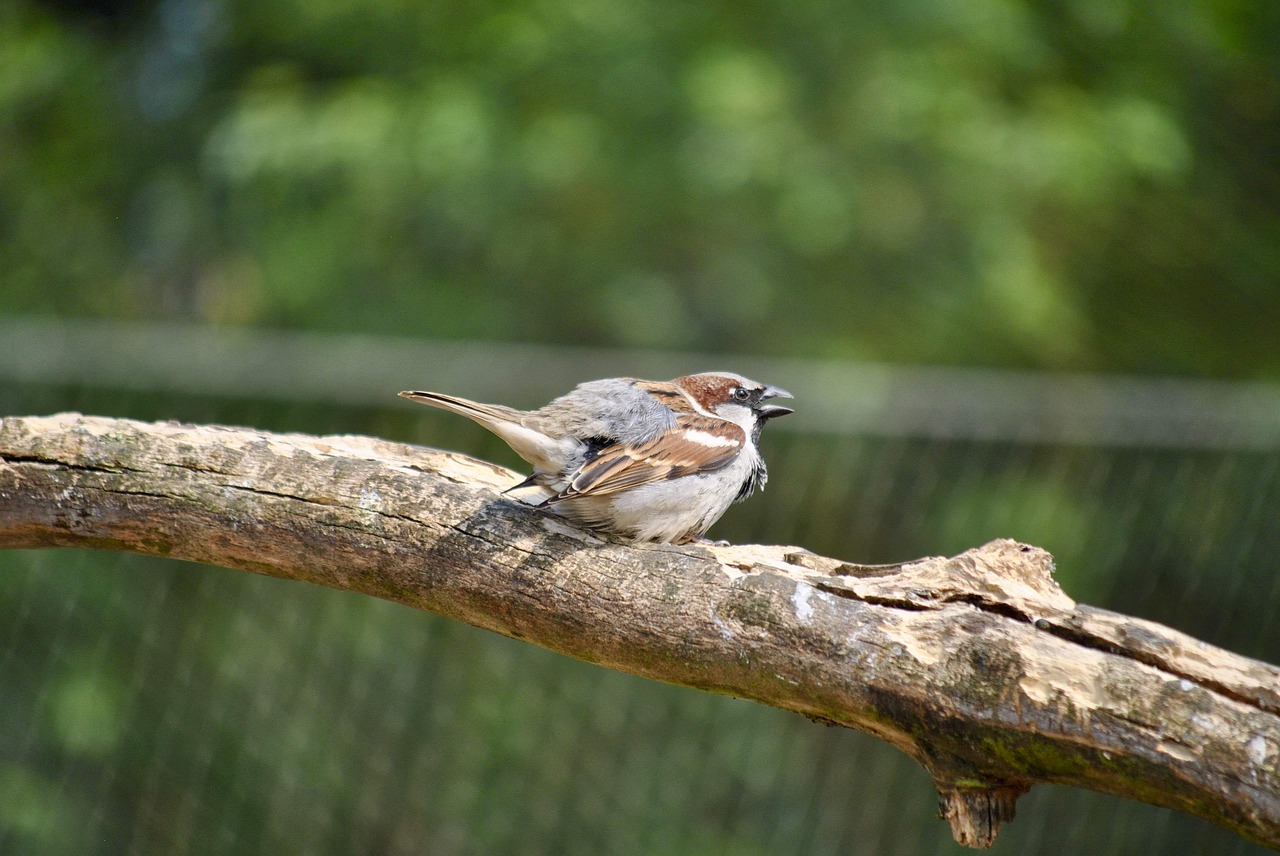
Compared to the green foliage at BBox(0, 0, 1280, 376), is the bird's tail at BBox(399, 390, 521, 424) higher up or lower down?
lower down

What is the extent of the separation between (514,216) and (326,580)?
6.34 m

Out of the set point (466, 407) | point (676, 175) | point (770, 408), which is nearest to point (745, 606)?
point (466, 407)

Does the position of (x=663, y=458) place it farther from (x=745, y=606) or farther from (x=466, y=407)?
(x=745, y=606)

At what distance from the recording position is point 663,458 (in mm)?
3471

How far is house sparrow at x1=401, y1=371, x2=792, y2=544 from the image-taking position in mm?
3250

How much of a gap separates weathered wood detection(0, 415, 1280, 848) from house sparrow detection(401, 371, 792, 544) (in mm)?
162

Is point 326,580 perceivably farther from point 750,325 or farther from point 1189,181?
point 1189,181

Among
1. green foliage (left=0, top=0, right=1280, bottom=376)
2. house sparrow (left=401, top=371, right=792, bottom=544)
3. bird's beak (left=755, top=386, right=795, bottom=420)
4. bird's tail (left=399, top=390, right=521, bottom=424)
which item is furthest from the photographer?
green foliage (left=0, top=0, right=1280, bottom=376)

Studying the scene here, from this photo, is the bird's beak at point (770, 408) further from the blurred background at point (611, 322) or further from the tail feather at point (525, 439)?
the blurred background at point (611, 322)

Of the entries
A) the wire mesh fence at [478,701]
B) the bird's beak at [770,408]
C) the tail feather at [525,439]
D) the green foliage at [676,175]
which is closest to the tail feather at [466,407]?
the tail feather at [525,439]

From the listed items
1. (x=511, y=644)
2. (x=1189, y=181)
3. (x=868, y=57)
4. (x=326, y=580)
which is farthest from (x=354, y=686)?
(x=1189, y=181)

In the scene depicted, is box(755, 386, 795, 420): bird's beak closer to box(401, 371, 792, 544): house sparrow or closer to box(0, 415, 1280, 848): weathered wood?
box(401, 371, 792, 544): house sparrow

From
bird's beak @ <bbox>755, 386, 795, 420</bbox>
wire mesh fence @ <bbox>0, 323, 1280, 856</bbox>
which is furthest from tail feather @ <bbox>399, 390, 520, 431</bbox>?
wire mesh fence @ <bbox>0, 323, 1280, 856</bbox>

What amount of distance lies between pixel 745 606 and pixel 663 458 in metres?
0.90
